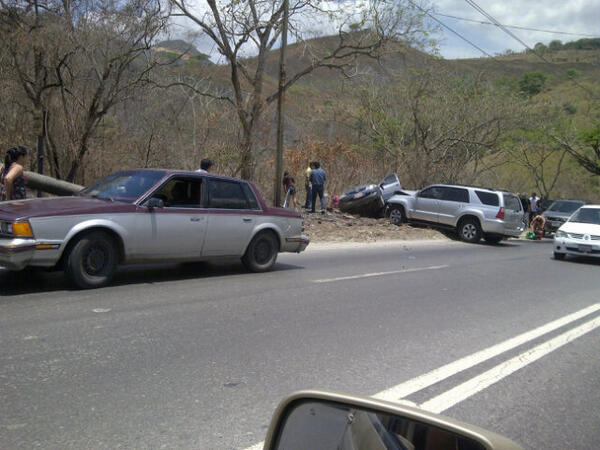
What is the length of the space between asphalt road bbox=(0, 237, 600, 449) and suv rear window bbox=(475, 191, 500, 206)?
373 inches

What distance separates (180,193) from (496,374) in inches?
218

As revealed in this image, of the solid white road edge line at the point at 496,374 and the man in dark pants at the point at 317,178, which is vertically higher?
the man in dark pants at the point at 317,178

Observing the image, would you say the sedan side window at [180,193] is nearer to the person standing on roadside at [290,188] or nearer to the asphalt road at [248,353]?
the asphalt road at [248,353]

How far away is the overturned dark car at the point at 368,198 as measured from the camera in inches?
865

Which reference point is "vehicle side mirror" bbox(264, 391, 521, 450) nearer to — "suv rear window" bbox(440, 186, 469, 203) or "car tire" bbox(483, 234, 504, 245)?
"car tire" bbox(483, 234, 504, 245)

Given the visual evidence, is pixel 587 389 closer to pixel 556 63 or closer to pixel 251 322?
pixel 251 322

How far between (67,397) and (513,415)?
3376 millimetres

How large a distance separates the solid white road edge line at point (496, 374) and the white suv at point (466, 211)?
12190 mm

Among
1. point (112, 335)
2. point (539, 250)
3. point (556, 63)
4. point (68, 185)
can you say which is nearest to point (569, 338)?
point (112, 335)

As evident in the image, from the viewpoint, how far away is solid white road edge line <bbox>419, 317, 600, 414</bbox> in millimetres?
4555

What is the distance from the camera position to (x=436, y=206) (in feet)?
67.5

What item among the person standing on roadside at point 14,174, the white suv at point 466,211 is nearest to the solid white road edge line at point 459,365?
the person standing on roadside at point 14,174

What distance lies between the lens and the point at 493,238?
20359mm

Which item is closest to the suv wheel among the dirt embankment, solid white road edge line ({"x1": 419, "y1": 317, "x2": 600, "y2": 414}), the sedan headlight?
the dirt embankment
